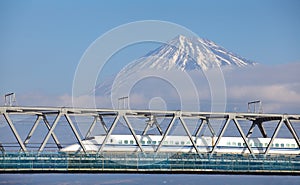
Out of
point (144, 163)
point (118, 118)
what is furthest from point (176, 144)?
point (144, 163)

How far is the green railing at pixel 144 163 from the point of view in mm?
88562

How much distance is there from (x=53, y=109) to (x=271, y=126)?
61.9m

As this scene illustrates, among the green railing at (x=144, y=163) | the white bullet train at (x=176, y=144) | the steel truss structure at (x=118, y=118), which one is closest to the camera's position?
the green railing at (x=144, y=163)

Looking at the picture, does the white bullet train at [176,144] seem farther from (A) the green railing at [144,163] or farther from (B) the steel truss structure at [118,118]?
(A) the green railing at [144,163]

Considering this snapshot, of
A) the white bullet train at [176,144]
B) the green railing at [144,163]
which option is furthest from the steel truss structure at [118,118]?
the green railing at [144,163]

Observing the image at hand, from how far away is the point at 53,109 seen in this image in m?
99.0

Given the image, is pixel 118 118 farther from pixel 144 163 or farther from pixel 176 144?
pixel 176 144

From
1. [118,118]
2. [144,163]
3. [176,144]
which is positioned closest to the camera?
[144,163]

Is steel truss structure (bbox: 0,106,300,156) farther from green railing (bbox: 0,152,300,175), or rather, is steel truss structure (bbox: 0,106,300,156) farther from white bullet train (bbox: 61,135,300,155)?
green railing (bbox: 0,152,300,175)

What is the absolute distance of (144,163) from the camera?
305 ft

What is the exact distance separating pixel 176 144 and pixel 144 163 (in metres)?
25.5

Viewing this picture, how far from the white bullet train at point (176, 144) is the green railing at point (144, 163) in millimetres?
17701

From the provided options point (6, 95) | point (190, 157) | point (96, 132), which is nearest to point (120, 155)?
point (190, 157)

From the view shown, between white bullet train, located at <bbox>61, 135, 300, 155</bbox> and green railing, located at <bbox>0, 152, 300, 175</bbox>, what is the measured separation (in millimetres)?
17701
